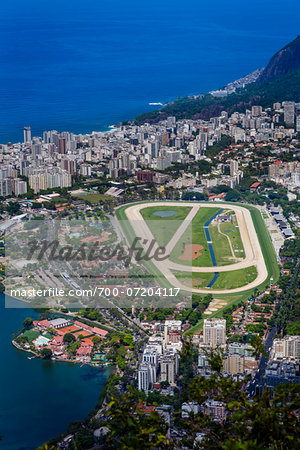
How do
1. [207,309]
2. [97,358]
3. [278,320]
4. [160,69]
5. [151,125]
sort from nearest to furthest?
[97,358] → [278,320] → [207,309] → [151,125] → [160,69]

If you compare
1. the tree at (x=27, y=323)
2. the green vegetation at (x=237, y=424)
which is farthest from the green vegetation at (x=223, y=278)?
the green vegetation at (x=237, y=424)

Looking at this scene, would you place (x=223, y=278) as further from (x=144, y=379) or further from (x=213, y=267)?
(x=144, y=379)

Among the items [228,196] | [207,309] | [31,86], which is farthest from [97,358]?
[31,86]

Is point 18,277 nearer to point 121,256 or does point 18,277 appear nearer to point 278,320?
point 121,256

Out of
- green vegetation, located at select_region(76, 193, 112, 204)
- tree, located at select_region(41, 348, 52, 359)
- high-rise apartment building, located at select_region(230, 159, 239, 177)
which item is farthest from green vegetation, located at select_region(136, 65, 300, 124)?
tree, located at select_region(41, 348, 52, 359)

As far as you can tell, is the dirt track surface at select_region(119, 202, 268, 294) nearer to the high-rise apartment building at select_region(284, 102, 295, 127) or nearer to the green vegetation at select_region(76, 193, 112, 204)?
the green vegetation at select_region(76, 193, 112, 204)

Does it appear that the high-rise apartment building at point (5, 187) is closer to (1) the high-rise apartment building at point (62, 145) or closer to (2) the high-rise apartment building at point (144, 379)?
(1) the high-rise apartment building at point (62, 145)
